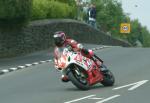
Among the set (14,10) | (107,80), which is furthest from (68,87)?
(14,10)

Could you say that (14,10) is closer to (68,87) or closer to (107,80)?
(68,87)

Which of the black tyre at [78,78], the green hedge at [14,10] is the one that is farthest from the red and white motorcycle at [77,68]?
the green hedge at [14,10]

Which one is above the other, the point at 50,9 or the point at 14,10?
the point at 14,10

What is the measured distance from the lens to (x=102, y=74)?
1723 cm

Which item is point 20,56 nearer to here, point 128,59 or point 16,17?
point 16,17

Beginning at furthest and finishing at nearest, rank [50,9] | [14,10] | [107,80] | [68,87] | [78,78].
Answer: [50,9] < [14,10] < [68,87] < [107,80] < [78,78]

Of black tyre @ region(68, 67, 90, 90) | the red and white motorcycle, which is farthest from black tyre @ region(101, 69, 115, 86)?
black tyre @ region(68, 67, 90, 90)

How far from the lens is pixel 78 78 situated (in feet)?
53.6

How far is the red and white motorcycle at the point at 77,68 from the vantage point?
53.5 ft

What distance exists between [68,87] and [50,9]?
18.3 metres

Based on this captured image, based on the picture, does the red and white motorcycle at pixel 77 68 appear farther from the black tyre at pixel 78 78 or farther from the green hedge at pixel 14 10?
the green hedge at pixel 14 10

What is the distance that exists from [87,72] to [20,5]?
1194cm

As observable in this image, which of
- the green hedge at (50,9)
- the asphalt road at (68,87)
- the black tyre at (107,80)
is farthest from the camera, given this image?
the green hedge at (50,9)

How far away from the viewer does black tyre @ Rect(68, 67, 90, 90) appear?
16.2 meters
